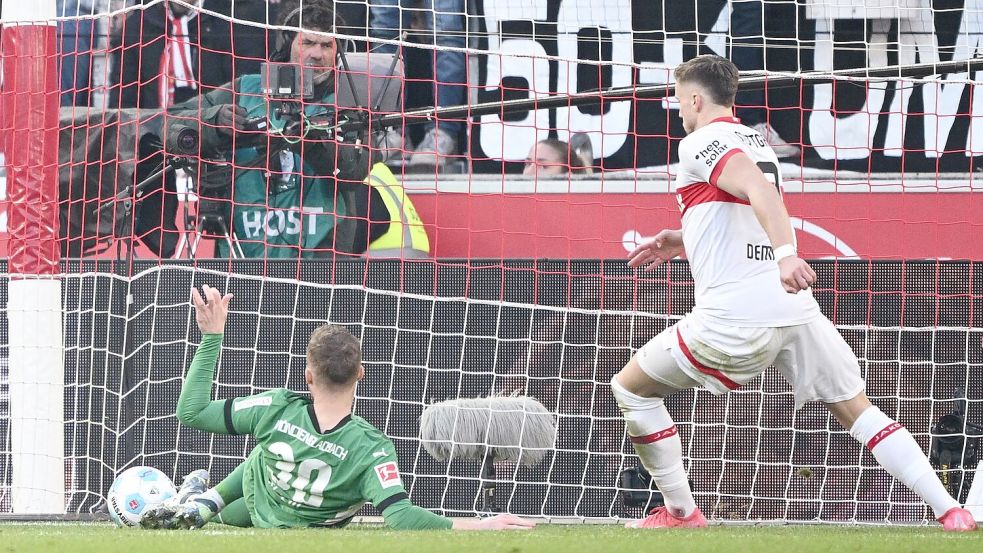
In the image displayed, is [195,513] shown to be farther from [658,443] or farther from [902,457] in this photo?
[902,457]

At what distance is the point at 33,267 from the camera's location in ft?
21.2

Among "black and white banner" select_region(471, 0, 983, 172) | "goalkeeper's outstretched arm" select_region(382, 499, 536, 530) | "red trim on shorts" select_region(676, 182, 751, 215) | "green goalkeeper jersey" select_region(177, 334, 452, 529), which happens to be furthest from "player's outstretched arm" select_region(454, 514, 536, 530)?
"black and white banner" select_region(471, 0, 983, 172)

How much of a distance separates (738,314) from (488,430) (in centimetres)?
188

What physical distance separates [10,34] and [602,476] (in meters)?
3.43

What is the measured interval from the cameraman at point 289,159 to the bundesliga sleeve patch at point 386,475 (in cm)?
271

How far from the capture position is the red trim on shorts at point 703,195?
4.73 metres

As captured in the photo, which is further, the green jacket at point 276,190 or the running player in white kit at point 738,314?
the green jacket at point 276,190

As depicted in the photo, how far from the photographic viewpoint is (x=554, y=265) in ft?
21.1

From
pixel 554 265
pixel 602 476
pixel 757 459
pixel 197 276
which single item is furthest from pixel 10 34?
pixel 757 459

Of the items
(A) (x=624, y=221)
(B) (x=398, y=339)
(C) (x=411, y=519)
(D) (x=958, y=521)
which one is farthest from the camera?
(A) (x=624, y=221)

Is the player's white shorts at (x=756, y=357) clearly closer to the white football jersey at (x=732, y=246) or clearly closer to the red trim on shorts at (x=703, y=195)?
the white football jersey at (x=732, y=246)

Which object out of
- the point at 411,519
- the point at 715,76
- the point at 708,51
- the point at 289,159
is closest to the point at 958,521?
the point at 715,76

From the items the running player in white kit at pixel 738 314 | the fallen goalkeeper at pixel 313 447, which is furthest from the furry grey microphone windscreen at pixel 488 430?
the fallen goalkeeper at pixel 313 447

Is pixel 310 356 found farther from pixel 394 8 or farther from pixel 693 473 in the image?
pixel 394 8
